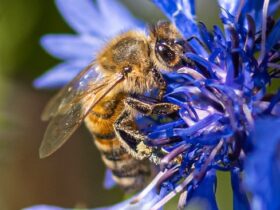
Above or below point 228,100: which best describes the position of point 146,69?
above

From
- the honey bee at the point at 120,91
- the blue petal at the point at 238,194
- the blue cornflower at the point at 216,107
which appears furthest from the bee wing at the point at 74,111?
the blue petal at the point at 238,194

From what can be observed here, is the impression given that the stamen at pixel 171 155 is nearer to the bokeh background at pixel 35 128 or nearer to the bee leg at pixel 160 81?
the bee leg at pixel 160 81

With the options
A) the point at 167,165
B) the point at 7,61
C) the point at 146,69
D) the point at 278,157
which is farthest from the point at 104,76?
the point at 7,61

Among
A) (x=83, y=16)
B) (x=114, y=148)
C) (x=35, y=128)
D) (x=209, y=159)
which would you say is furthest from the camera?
(x=35, y=128)

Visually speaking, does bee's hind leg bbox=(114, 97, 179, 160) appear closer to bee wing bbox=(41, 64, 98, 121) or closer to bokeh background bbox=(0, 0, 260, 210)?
bee wing bbox=(41, 64, 98, 121)

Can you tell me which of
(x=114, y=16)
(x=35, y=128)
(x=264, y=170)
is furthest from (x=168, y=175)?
(x=35, y=128)

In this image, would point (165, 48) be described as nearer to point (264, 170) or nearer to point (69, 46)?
point (264, 170)

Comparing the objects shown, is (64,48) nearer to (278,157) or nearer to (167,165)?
(167,165)
